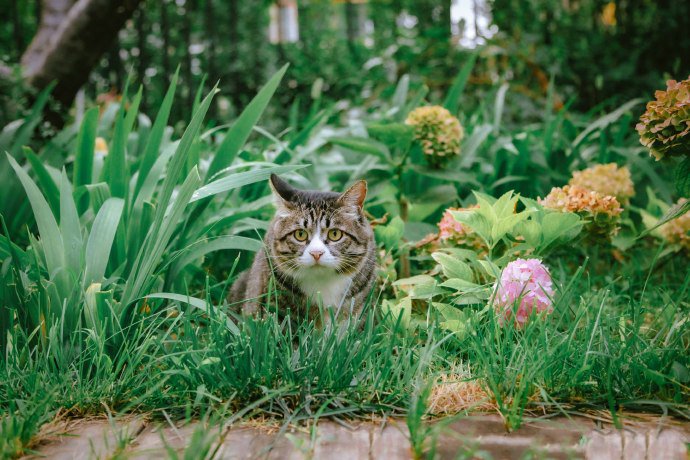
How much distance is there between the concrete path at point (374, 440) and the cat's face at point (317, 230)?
686 mm

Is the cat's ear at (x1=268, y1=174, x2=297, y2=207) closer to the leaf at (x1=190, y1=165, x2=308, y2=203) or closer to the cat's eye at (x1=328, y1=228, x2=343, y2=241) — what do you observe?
the leaf at (x1=190, y1=165, x2=308, y2=203)

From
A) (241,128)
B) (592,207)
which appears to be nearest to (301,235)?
(241,128)

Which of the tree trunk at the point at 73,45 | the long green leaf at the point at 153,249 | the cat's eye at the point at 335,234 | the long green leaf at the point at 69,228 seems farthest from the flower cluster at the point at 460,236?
the tree trunk at the point at 73,45

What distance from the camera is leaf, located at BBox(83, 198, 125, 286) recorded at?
205 cm

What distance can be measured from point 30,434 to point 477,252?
1.55m

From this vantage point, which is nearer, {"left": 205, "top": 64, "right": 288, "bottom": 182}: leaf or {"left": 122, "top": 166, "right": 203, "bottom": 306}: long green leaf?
{"left": 122, "top": 166, "right": 203, "bottom": 306}: long green leaf

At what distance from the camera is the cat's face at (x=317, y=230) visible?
87.7 inches


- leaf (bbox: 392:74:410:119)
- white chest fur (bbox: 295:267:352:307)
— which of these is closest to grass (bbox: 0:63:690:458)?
white chest fur (bbox: 295:267:352:307)

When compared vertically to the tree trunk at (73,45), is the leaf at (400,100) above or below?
below

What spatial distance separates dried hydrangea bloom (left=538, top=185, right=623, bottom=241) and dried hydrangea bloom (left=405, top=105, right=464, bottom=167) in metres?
0.56

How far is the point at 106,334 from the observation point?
197 cm

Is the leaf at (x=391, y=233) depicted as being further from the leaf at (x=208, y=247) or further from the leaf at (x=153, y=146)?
the leaf at (x=153, y=146)

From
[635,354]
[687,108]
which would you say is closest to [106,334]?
[635,354]

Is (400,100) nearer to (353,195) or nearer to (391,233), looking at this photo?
(391,233)
